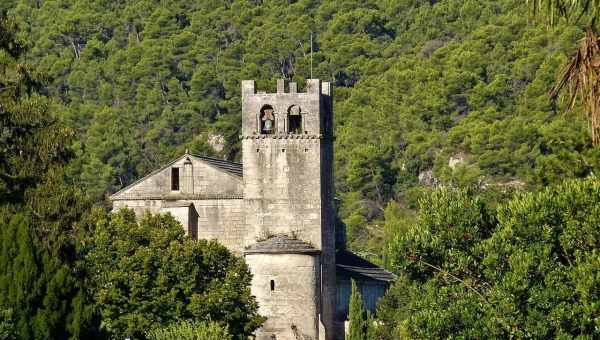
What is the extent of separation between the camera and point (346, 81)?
484 feet

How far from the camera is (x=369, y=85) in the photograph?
459 feet

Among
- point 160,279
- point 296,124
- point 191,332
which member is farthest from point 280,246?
point 191,332

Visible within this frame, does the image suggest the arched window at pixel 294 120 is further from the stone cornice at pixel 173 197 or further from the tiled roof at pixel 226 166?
the stone cornice at pixel 173 197

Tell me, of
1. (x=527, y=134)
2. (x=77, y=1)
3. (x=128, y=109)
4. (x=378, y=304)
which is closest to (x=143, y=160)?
(x=128, y=109)

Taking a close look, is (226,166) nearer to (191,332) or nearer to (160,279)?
(160,279)

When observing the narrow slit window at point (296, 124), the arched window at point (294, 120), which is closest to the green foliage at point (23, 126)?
the arched window at point (294, 120)

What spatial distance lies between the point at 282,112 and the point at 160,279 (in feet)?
40.1

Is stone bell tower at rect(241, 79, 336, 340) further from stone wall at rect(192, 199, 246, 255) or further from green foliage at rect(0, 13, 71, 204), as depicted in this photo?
green foliage at rect(0, 13, 71, 204)

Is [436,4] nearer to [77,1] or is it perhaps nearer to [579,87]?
[77,1]

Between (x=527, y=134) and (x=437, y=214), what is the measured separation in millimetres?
67538

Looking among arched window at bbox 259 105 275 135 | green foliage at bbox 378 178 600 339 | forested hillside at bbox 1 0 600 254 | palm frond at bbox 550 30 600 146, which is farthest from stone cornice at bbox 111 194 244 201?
palm frond at bbox 550 30 600 146

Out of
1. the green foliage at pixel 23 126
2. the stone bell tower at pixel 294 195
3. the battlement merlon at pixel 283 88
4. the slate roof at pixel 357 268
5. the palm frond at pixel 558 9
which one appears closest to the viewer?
the palm frond at pixel 558 9

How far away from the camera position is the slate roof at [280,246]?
216 feet

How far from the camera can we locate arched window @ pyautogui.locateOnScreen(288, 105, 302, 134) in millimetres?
69375
